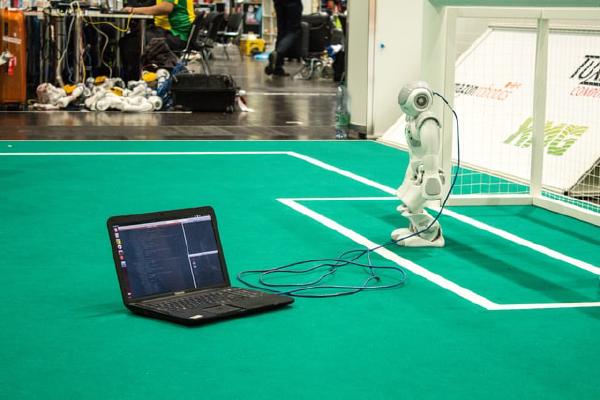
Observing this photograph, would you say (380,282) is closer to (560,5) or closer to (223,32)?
(560,5)

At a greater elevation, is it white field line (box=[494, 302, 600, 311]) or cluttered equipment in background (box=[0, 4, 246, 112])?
cluttered equipment in background (box=[0, 4, 246, 112])

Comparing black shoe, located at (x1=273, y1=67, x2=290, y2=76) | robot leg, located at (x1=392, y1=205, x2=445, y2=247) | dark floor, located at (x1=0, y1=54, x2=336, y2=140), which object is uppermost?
black shoe, located at (x1=273, y1=67, x2=290, y2=76)

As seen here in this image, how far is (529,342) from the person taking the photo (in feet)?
12.4

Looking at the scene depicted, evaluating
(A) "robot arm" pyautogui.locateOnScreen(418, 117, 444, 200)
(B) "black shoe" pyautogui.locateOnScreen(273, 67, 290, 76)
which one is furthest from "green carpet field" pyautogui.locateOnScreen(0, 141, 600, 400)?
(B) "black shoe" pyautogui.locateOnScreen(273, 67, 290, 76)

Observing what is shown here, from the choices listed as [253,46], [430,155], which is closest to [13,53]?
[430,155]

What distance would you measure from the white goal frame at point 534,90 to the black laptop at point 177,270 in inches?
81.5

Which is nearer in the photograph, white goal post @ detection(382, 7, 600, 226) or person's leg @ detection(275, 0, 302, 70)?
white goal post @ detection(382, 7, 600, 226)

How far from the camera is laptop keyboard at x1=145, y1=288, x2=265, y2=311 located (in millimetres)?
4066

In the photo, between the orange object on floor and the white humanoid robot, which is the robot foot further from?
the orange object on floor

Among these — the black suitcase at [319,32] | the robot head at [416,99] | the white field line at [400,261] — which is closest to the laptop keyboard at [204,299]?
the white field line at [400,261]

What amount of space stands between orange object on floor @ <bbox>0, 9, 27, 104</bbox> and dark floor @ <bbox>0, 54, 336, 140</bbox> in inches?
13.2

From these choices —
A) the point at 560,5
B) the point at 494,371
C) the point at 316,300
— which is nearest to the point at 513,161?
the point at 560,5

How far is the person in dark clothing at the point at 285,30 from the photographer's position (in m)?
18.9

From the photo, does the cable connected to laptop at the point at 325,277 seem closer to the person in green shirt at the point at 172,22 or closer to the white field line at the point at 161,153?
the white field line at the point at 161,153
